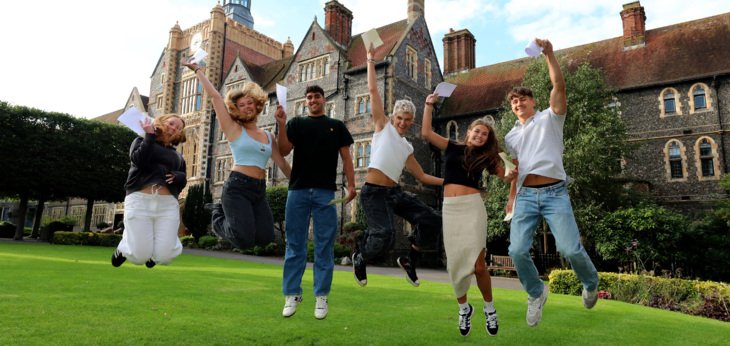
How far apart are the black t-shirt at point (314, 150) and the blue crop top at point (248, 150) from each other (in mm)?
364

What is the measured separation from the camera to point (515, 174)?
511 centimetres

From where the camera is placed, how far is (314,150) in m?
5.25

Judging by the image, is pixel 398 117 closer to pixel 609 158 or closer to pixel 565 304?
pixel 565 304

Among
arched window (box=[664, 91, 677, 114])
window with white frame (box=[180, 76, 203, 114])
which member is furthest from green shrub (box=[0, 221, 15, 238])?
arched window (box=[664, 91, 677, 114])

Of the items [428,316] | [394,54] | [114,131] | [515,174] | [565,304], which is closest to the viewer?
[515,174]

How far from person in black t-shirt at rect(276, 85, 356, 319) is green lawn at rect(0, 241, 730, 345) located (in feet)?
4.24

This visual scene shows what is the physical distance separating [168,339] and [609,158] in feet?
73.9

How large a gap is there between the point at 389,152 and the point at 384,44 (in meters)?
27.7

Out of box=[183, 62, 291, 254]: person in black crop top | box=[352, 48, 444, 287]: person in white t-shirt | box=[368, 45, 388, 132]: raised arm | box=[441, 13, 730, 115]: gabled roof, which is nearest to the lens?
box=[183, 62, 291, 254]: person in black crop top

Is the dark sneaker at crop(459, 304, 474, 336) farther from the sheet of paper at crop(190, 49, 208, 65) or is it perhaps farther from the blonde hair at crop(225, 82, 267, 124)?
the sheet of paper at crop(190, 49, 208, 65)

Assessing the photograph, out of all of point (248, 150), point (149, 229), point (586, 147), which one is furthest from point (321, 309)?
point (586, 147)

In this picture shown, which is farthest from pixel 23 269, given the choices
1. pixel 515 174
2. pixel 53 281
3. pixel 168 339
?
pixel 515 174

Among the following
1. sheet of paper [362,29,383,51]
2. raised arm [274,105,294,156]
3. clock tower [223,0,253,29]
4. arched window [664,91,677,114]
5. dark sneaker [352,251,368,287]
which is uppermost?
clock tower [223,0,253,29]

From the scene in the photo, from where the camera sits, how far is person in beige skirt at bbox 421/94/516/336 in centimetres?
490
